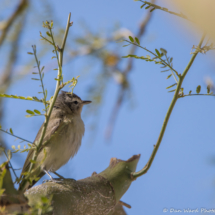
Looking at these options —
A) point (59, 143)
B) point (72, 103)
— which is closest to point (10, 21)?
point (72, 103)

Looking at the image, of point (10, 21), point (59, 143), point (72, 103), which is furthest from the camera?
point (72, 103)

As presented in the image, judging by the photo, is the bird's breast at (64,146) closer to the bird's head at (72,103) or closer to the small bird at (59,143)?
the small bird at (59,143)

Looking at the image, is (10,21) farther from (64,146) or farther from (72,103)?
(64,146)

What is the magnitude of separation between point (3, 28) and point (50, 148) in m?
1.78

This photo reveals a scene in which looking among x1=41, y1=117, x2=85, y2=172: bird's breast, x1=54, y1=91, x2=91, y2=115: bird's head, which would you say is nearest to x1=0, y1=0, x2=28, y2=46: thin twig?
x1=54, y1=91, x2=91, y2=115: bird's head

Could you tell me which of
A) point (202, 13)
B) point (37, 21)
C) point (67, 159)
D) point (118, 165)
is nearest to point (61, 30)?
point (37, 21)

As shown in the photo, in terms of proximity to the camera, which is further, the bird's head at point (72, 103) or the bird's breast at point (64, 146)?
the bird's head at point (72, 103)

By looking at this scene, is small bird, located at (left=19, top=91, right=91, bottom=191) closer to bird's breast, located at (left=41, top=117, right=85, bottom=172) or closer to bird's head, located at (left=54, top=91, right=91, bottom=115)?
bird's breast, located at (left=41, top=117, right=85, bottom=172)

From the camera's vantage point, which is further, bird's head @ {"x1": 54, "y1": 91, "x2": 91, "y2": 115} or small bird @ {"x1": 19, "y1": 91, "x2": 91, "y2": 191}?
bird's head @ {"x1": 54, "y1": 91, "x2": 91, "y2": 115}

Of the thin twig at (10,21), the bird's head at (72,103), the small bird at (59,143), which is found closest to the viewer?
the small bird at (59,143)

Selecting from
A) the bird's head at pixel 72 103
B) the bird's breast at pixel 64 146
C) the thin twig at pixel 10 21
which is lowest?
the bird's breast at pixel 64 146

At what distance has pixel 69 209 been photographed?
6.41 ft

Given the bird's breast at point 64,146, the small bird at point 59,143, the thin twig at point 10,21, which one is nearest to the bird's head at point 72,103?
the small bird at point 59,143

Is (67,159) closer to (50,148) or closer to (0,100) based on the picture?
(50,148)
